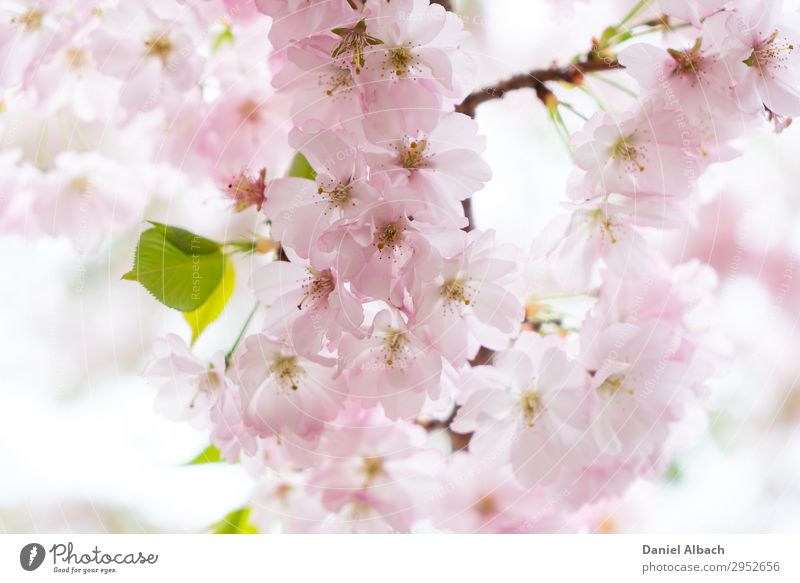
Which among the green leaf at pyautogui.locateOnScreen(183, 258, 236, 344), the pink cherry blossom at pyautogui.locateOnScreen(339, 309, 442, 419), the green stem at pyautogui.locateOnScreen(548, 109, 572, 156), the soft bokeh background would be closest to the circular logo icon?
the soft bokeh background

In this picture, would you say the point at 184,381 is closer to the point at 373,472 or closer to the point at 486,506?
the point at 373,472

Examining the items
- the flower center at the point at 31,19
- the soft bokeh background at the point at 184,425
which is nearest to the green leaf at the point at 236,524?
the soft bokeh background at the point at 184,425

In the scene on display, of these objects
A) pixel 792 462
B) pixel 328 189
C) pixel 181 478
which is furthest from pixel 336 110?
pixel 792 462

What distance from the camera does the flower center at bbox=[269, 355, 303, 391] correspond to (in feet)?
1.54

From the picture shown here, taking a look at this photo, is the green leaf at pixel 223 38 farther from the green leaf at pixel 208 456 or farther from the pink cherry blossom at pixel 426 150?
the green leaf at pixel 208 456

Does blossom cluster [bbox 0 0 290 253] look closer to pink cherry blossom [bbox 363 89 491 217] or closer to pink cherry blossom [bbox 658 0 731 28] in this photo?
pink cherry blossom [bbox 363 89 491 217]

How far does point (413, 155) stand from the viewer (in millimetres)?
406

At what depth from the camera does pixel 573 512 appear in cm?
Result: 58

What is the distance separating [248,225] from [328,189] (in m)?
0.13

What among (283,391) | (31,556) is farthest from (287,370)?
(31,556)

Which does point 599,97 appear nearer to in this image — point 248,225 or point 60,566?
point 248,225

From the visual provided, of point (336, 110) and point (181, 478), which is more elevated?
point (336, 110)

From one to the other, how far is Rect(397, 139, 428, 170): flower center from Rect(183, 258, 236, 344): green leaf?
19 cm

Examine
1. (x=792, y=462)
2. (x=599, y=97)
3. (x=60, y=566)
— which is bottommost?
(x=60, y=566)
